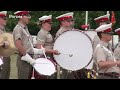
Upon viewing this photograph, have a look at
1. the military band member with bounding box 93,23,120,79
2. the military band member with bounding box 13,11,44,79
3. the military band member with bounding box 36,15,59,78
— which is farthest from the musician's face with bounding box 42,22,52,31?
the military band member with bounding box 93,23,120,79

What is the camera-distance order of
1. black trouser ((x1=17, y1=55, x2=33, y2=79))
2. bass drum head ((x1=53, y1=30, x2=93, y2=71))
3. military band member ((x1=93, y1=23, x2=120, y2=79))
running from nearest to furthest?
military band member ((x1=93, y1=23, x2=120, y2=79)), bass drum head ((x1=53, y1=30, x2=93, y2=71)), black trouser ((x1=17, y1=55, x2=33, y2=79))

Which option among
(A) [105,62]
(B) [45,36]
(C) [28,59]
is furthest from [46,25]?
(A) [105,62]

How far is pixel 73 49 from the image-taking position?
5918 millimetres

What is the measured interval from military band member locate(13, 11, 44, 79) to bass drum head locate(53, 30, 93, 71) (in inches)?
13.7

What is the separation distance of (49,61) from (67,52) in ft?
1.14

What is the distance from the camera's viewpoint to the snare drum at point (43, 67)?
18.6 ft

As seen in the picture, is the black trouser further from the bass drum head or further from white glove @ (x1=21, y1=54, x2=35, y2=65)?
the bass drum head

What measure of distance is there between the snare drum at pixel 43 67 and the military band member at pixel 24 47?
0.42ft

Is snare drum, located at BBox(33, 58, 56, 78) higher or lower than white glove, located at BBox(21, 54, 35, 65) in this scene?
lower

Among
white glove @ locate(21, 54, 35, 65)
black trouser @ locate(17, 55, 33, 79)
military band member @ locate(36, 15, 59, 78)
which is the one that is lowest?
black trouser @ locate(17, 55, 33, 79)

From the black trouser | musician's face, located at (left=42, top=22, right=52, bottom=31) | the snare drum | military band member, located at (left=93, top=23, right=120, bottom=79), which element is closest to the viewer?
military band member, located at (left=93, top=23, right=120, bottom=79)

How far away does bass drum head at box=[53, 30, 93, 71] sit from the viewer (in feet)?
19.1

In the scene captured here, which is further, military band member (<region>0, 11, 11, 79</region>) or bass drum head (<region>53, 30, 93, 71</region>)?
military band member (<region>0, 11, 11, 79</region>)
